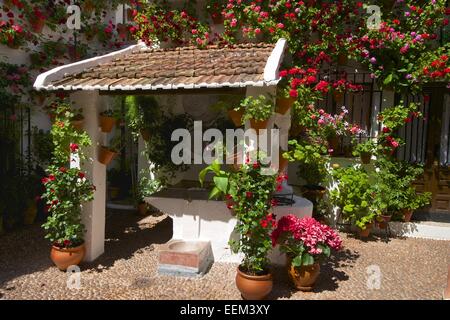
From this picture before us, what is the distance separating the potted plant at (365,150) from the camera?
8.64 metres

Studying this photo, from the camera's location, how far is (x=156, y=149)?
9.49 m

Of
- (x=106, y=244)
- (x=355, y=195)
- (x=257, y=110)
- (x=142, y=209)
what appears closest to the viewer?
(x=257, y=110)

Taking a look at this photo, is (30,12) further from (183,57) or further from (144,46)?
(183,57)

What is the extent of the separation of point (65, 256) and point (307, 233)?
372cm

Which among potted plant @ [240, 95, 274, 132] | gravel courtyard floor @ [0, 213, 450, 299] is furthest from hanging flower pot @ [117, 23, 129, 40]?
potted plant @ [240, 95, 274, 132]

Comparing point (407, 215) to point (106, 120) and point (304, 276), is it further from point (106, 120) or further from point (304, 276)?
point (106, 120)

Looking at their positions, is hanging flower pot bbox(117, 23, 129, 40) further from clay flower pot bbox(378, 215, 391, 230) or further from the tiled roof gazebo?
clay flower pot bbox(378, 215, 391, 230)

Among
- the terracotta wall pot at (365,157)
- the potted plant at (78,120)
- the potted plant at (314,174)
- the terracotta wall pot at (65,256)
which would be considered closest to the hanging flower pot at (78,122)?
the potted plant at (78,120)

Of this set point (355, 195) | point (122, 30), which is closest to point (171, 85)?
point (355, 195)

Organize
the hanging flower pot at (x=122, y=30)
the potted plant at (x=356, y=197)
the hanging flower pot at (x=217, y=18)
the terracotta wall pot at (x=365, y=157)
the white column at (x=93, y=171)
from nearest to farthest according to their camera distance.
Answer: the white column at (x=93, y=171) < the potted plant at (x=356, y=197) < the terracotta wall pot at (x=365, y=157) < the hanging flower pot at (x=217, y=18) < the hanging flower pot at (x=122, y=30)

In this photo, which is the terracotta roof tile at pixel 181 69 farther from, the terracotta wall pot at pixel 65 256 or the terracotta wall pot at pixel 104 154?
the terracotta wall pot at pixel 65 256

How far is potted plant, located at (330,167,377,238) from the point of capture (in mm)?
8367

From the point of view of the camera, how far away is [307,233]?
5.89 metres

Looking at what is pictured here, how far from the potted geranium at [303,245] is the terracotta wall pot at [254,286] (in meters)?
0.55
